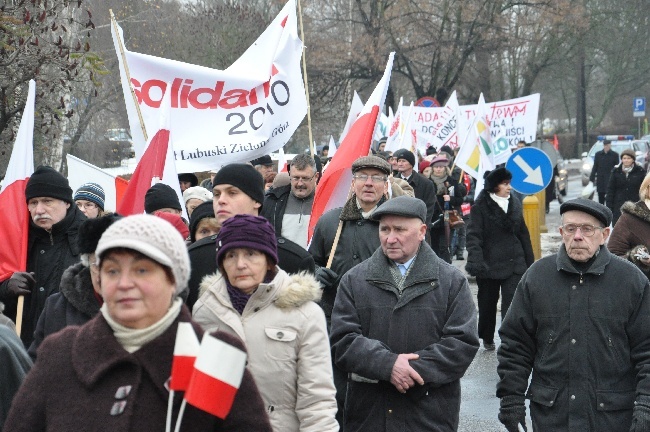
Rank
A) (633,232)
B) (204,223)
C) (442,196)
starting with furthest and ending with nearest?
(442,196), (633,232), (204,223)

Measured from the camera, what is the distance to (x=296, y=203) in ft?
27.4

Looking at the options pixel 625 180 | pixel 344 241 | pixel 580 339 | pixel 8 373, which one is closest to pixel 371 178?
pixel 344 241

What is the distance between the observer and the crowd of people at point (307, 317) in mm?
2775

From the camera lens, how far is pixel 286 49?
9.63m

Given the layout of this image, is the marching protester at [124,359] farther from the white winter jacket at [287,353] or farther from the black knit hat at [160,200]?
the black knit hat at [160,200]

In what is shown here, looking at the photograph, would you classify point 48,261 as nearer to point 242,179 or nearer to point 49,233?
point 49,233

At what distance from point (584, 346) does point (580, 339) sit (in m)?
0.04

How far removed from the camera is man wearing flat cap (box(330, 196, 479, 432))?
5.04 metres

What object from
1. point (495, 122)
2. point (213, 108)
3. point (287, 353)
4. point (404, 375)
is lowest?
point (404, 375)

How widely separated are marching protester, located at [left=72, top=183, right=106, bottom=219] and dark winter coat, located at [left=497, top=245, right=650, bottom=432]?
3.41 meters

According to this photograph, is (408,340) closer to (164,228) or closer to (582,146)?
(164,228)

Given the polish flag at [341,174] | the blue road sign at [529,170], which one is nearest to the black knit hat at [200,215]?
the polish flag at [341,174]

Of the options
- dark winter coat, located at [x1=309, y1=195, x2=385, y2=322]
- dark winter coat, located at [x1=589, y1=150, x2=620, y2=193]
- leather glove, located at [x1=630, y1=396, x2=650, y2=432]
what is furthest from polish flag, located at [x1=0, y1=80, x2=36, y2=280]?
dark winter coat, located at [x1=589, y1=150, x2=620, y2=193]

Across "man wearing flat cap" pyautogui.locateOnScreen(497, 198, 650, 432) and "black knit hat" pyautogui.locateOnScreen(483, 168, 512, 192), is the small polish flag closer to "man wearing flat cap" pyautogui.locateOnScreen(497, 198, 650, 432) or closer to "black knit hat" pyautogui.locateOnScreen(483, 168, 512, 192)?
"man wearing flat cap" pyautogui.locateOnScreen(497, 198, 650, 432)
